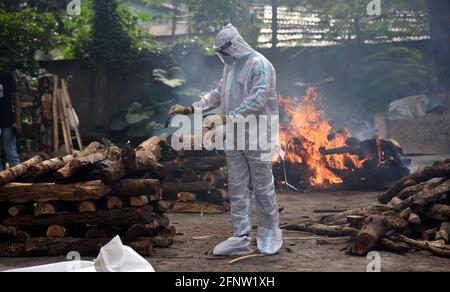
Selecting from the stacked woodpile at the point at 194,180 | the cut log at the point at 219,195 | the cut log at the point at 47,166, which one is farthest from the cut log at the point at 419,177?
the cut log at the point at 47,166

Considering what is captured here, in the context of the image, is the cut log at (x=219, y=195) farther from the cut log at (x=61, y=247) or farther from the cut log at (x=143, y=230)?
the cut log at (x=61, y=247)

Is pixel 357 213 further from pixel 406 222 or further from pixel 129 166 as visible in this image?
pixel 129 166

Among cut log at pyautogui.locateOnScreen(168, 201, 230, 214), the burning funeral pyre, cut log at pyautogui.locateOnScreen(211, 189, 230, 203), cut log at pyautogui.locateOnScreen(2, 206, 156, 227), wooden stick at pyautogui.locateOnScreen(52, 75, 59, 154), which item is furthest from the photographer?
wooden stick at pyautogui.locateOnScreen(52, 75, 59, 154)

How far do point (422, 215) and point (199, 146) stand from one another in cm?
396

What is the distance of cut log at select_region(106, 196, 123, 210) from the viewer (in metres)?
7.70

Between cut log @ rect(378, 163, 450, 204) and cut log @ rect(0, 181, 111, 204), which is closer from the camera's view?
cut log @ rect(0, 181, 111, 204)

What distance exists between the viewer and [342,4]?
691 inches

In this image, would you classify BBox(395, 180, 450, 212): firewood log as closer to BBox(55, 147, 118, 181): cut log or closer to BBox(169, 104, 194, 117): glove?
BBox(169, 104, 194, 117): glove

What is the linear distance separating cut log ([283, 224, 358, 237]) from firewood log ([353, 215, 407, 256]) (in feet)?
1.13

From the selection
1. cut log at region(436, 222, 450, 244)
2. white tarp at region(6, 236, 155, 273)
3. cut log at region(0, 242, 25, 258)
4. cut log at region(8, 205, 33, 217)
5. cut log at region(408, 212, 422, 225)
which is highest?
white tarp at region(6, 236, 155, 273)

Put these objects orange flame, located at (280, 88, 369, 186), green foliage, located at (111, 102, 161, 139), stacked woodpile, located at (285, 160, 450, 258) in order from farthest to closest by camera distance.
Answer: green foliage, located at (111, 102, 161, 139)
orange flame, located at (280, 88, 369, 186)
stacked woodpile, located at (285, 160, 450, 258)

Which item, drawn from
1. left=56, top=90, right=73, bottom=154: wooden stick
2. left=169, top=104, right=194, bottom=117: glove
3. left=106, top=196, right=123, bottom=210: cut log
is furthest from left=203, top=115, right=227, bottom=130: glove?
left=56, top=90, right=73, bottom=154: wooden stick

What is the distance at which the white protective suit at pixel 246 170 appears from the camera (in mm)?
7562
